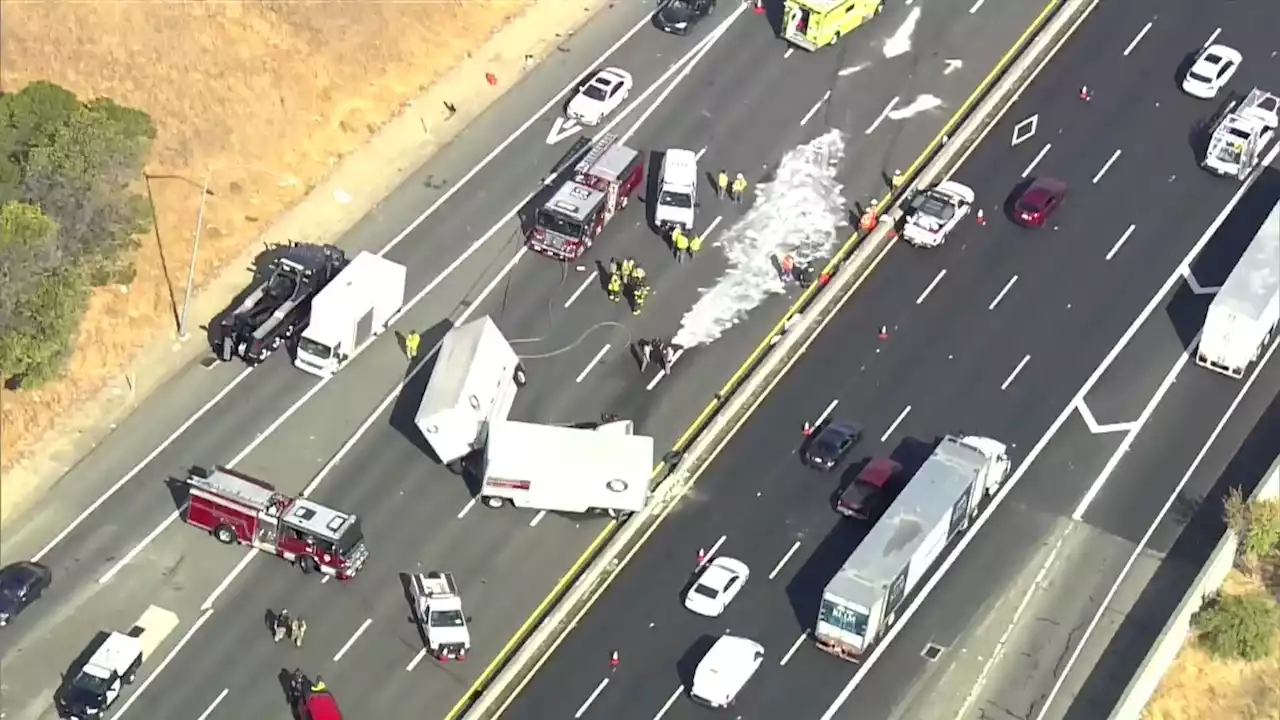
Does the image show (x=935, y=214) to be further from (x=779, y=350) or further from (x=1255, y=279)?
(x=1255, y=279)

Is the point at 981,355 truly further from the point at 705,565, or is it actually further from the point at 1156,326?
the point at 705,565

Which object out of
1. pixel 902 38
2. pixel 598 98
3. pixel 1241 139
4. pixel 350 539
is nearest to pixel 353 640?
pixel 350 539

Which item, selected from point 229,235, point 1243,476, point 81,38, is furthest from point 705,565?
point 81,38

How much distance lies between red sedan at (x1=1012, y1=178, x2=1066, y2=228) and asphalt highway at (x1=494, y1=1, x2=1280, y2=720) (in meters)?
0.62

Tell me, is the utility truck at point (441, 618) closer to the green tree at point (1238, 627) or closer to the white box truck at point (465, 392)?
the white box truck at point (465, 392)

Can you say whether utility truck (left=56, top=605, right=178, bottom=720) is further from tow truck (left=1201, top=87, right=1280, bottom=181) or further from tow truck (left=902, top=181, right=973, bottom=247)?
tow truck (left=1201, top=87, right=1280, bottom=181)

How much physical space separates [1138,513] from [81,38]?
48976 millimetres

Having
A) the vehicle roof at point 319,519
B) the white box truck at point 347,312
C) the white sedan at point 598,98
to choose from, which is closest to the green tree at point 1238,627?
the vehicle roof at point 319,519

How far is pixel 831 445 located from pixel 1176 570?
12.9m

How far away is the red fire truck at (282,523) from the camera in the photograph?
74.3 m

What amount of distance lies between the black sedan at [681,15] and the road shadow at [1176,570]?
31085mm

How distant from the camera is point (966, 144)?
90500 millimetres

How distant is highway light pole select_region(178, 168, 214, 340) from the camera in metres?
84.2

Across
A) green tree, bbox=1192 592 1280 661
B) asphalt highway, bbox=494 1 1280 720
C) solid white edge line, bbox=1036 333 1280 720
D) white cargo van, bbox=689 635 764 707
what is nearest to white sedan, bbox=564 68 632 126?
asphalt highway, bbox=494 1 1280 720
